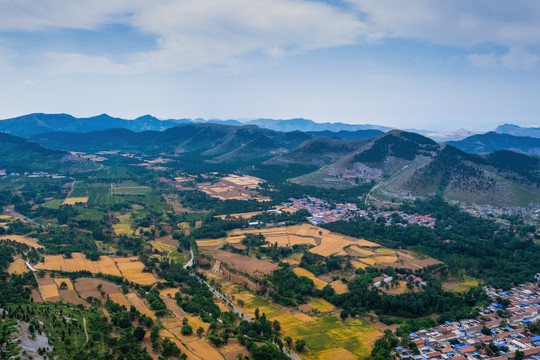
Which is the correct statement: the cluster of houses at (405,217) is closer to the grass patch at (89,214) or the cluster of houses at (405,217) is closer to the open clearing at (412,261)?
the open clearing at (412,261)

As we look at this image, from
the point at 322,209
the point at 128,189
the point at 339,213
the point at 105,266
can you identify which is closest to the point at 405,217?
the point at 339,213

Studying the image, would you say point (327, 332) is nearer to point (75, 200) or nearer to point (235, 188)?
point (235, 188)

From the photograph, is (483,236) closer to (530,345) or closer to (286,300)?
(530,345)

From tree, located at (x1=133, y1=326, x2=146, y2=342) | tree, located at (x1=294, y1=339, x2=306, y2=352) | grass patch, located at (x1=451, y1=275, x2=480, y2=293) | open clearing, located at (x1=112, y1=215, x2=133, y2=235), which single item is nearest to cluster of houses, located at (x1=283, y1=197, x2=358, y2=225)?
grass patch, located at (x1=451, y1=275, x2=480, y2=293)

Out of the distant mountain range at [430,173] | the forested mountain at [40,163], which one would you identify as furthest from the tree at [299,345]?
the forested mountain at [40,163]

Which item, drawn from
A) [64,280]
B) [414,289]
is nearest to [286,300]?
[414,289]

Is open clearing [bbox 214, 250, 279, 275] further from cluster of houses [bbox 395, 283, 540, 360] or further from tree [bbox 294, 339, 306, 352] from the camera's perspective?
cluster of houses [bbox 395, 283, 540, 360]

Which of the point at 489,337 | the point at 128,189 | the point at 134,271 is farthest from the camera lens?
the point at 128,189
